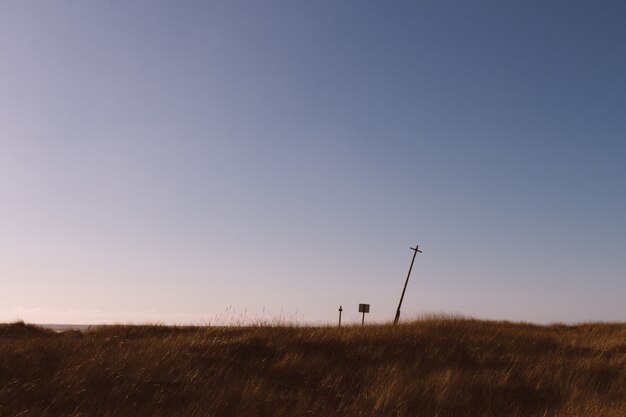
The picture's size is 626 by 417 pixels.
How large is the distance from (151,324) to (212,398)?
513 inches

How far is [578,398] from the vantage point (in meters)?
9.58

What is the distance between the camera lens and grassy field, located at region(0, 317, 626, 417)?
766 centimetres

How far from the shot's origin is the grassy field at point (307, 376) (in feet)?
25.1

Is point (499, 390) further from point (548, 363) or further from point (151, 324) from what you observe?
point (151, 324)

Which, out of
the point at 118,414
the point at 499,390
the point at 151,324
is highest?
the point at 499,390

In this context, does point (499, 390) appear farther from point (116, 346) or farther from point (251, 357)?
point (116, 346)

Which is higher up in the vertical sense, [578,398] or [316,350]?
[578,398]

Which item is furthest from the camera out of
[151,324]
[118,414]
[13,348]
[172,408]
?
[151,324]

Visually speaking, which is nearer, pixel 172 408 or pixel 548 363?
pixel 172 408

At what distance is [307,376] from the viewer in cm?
1010

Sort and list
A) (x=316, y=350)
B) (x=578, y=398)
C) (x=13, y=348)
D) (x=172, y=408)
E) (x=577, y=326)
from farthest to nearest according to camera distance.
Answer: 1. (x=577, y=326)
2. (x=316, y=350)
3. (x=13, y=348)
4. (x=578, y=398)
5. (x=172, y=408)

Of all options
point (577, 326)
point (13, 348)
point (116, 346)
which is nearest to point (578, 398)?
point (116, 346)

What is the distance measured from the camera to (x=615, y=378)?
11734 millimetres

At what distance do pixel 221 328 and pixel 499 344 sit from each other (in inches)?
315
